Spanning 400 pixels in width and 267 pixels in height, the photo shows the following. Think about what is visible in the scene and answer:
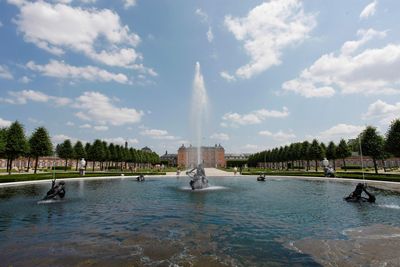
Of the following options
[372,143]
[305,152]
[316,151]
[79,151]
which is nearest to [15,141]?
[79,151]

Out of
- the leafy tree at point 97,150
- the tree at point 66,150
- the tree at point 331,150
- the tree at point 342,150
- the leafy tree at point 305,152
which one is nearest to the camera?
the tree at point 342,150

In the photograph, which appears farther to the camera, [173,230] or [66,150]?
[66,150]

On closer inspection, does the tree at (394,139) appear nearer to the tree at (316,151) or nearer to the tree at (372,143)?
the tree at (372,143)

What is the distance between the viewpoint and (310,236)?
1250 cm

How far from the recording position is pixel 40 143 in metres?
60.3

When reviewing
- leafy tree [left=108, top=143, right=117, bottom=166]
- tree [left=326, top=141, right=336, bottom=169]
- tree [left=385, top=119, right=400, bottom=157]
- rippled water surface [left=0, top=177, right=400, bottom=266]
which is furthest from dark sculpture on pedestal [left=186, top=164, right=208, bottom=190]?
leafy tree [left=108, top=143, right=117, bottom=166]

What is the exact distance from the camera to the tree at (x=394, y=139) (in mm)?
51106

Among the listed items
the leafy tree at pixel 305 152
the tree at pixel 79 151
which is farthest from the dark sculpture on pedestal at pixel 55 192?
the leafy tree at pixel 305 152

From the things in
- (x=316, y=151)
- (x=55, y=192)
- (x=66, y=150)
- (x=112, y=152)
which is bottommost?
(x=55, y=192)

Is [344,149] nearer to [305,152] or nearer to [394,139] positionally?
[305,152]

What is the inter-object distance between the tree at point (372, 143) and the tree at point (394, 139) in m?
4.81

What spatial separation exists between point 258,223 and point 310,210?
19.9ft

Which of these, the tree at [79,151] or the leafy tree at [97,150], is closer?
the leafy tree at [97,150]

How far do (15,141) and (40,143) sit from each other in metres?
4.93
